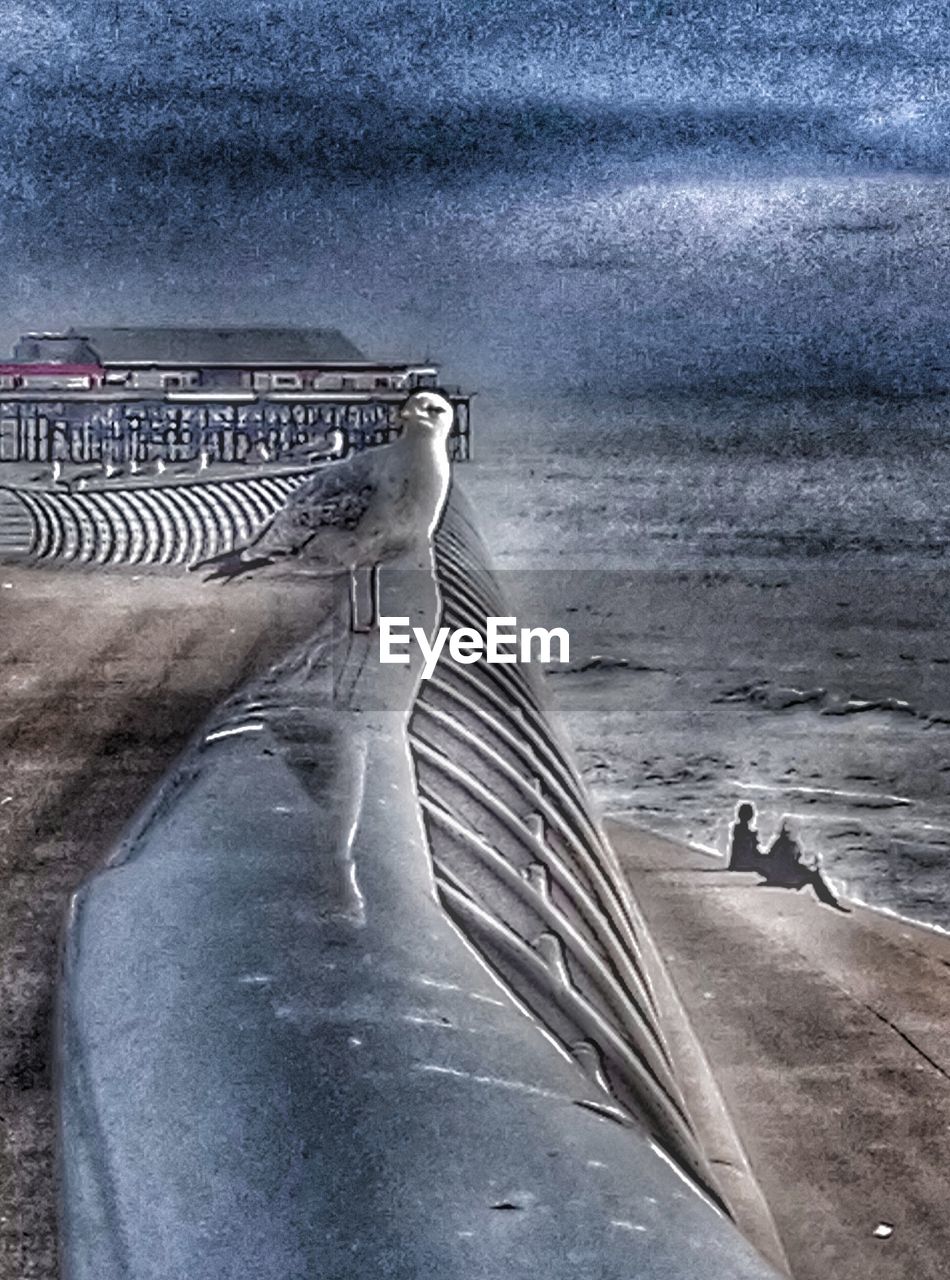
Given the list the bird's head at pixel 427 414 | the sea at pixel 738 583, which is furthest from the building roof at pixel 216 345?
the sea at pixel 738 583

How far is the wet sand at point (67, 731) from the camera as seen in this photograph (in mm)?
709

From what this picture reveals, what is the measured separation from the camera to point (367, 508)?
1968 mm

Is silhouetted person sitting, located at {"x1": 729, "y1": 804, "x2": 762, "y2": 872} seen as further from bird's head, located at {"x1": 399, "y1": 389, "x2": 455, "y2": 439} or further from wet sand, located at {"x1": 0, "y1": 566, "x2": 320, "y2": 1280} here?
bird's head, located at {"x1": 399, "y1": 389, "x2": 455, "y2": 439}

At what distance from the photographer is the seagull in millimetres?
1918

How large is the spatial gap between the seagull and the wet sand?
7 centimetres

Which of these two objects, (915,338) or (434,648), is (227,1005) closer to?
(434,648)

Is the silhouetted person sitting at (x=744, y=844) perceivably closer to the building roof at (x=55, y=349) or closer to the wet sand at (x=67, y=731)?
the wet sand at (x=67, y=731)

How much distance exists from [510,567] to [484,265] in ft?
1.55

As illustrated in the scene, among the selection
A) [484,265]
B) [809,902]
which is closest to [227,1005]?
[809,902]

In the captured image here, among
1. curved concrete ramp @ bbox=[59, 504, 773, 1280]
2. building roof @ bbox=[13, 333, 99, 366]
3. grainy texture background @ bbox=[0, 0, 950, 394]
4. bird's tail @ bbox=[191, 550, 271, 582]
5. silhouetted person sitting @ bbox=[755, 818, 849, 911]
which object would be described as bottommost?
silhouetted person sitting @ bbox=[755, 818, 849, 911]

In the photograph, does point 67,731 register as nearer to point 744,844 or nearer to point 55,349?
point 744,844

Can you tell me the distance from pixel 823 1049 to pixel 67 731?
818mm

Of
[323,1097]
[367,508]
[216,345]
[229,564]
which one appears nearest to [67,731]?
[367,508]

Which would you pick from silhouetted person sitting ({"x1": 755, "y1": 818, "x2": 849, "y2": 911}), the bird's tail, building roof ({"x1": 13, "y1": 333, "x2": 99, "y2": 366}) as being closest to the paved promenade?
silhouetted person sitting ({"x1": 755, "y1": 818, "x2": 849, "y2": 911})
